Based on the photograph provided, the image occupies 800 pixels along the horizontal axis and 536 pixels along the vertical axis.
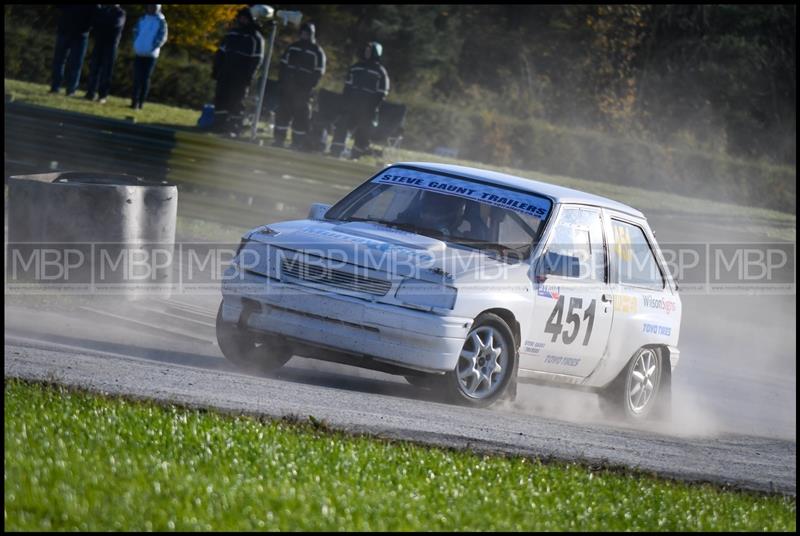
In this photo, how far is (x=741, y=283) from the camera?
76.5ft

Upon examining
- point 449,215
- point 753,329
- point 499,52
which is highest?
point 499,52

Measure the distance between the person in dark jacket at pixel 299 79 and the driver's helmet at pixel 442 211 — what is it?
37.6ft

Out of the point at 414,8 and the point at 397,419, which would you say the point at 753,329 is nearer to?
the point at 397,419

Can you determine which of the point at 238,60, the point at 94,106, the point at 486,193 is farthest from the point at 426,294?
the point at 94,106

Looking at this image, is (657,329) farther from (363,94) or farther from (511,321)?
(363,94)

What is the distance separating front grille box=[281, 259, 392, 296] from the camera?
8.59m

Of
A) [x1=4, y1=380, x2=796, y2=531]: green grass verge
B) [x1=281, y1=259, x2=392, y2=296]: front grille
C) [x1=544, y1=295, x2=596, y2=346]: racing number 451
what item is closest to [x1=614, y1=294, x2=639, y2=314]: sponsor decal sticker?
[x1=544, y1=295, x2=596, y2=346]: racing number 451

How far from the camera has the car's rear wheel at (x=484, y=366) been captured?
29.0 feet

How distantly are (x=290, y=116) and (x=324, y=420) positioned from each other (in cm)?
1434

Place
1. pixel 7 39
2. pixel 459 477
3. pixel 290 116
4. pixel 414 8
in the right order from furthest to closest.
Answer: pixel 414 8, pixel 7 39, pixel 290 116, pixel 459 477

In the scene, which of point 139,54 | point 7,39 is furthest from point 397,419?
point 7,39

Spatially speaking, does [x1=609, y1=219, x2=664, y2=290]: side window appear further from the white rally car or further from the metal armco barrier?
the metal armco barrier

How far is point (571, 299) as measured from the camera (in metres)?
9.52

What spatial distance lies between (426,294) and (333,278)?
2.03 ft
